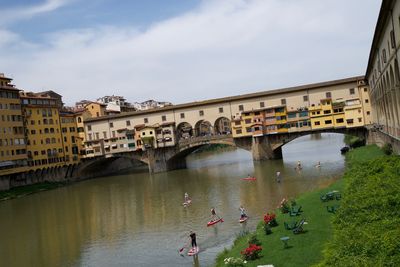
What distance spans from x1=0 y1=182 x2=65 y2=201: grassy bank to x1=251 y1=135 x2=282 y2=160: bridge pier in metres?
31.8

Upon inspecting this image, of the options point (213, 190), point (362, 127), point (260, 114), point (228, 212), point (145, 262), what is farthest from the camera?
point (260, 114)

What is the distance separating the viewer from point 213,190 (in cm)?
4547

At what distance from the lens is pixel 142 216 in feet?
119

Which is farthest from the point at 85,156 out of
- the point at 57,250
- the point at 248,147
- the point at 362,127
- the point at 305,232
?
the point at 305,232

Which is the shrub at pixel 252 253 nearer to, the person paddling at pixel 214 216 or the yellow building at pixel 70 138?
the person paddling at pixel 214 216

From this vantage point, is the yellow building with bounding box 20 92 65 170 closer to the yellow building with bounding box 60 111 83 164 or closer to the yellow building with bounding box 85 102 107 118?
the yellow building with bounding box 60 111 83 164

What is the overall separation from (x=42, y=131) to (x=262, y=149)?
122 feet

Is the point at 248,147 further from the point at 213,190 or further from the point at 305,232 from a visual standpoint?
the point at 305,232

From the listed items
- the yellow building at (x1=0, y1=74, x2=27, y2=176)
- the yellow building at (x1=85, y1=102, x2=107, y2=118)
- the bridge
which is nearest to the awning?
the yellow building at (x1=0, y1=74, x2=27, y2=176)

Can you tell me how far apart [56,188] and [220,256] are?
173 ft

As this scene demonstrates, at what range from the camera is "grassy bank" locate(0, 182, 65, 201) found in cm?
6012

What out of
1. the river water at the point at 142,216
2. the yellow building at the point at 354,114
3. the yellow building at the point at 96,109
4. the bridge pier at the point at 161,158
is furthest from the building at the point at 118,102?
the yellow building at the point at 354,114

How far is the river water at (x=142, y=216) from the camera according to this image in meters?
25.5

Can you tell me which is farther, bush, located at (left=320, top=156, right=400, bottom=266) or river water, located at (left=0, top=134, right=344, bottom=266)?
river water, located at (left=0, top=134, right=344, bottom=266)
